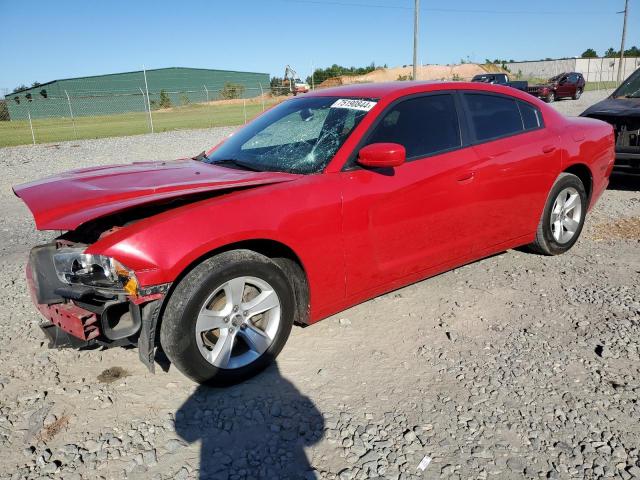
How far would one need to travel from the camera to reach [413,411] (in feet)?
9.12

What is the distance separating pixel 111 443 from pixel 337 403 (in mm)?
1154

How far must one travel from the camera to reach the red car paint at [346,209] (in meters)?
2.77

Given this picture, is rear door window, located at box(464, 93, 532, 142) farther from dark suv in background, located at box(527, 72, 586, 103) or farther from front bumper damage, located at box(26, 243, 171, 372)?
dark suv in background, located at box(527, 72, 586, 103)

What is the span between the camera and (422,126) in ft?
12.6

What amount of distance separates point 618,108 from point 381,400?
650 cm

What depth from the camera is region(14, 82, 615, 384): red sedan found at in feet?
9.04

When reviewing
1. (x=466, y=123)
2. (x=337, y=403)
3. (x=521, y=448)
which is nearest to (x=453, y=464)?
(x=521, y=448)

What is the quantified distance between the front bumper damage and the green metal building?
88.4ft

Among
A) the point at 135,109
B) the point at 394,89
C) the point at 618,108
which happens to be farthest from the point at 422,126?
the point at 135,109

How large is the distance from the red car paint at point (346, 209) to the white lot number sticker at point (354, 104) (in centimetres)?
7

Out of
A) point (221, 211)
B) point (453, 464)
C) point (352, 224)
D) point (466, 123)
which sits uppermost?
point (466, 123)

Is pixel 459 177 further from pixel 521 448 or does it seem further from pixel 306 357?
pixel 521 448

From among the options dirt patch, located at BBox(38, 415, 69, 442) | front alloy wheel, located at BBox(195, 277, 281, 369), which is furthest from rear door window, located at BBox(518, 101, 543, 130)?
dirt patch, located at BBox(38, 415, 69, 442)

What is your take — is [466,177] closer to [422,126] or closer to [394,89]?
[422,126]
